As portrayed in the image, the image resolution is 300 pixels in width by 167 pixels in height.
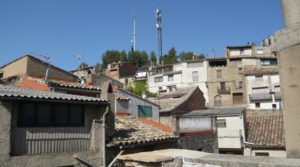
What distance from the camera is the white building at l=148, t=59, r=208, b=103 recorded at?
1973 inches

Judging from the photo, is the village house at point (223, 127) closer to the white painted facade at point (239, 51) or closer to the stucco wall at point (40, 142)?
the stucco wall at point (40, 142)

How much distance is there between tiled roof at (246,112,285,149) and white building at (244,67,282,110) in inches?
687

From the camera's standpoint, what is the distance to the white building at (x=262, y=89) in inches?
1629

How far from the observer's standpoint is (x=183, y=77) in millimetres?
51000

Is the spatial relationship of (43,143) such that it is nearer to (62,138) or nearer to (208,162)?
(62,138)

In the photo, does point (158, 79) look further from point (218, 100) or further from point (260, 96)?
point (260, 96)

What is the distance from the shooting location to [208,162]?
5977 millimetres

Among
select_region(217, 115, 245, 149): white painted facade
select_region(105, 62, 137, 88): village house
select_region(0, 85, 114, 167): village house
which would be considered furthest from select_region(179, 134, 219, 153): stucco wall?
select_region(105, 62, 137, 88): village house

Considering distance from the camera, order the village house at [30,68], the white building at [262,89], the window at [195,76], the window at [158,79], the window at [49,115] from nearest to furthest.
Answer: the window at [49,115]
the village house at [30,68]
the white building at [262,89]
the window at [195,76]
the window at [158,79]

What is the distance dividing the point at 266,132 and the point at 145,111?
36.8ft

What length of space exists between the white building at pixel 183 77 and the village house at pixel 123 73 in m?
9.94

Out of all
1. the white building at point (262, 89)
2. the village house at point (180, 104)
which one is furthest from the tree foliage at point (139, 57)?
the village house at point (180, 104)

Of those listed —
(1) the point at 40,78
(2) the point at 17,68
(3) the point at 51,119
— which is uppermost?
(2) the point at 17,68

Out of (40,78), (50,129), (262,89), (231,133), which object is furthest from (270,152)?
(262,89)
